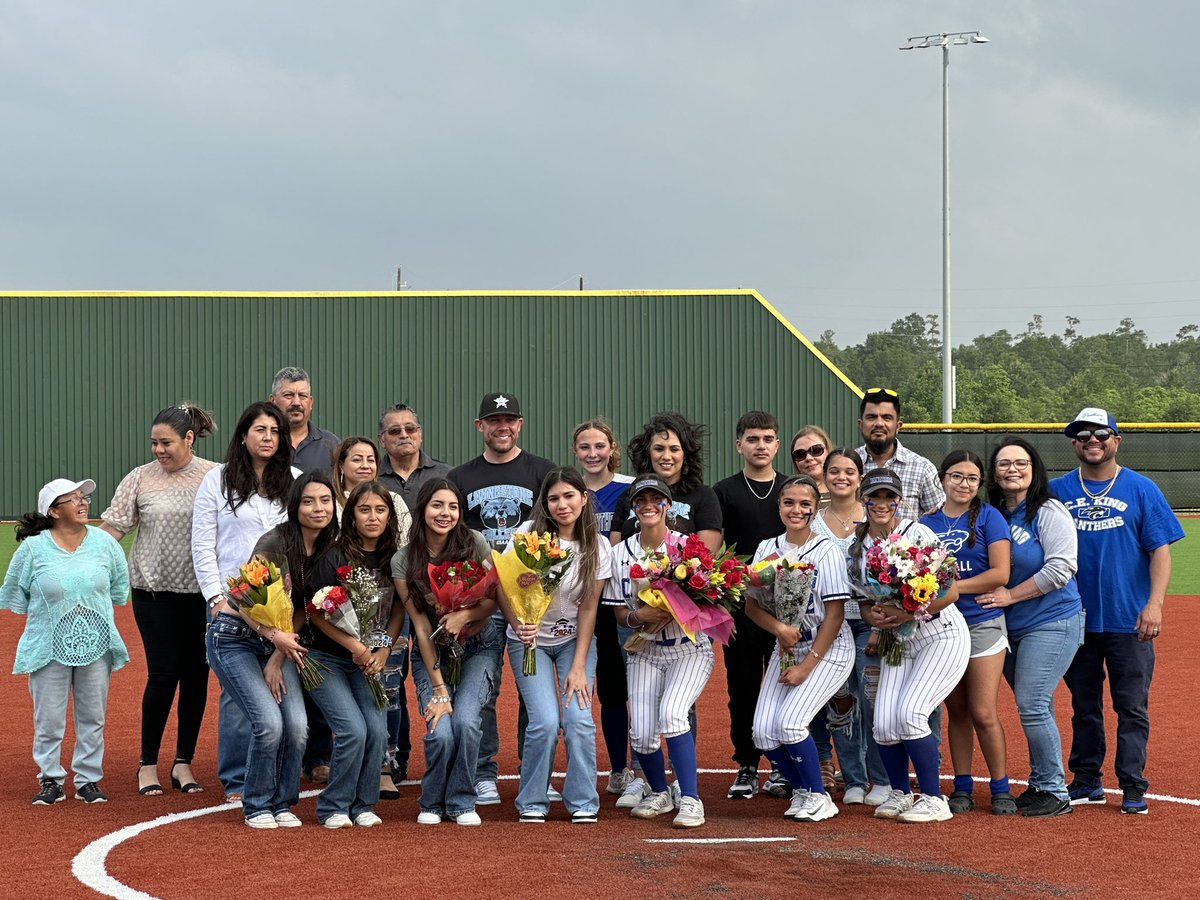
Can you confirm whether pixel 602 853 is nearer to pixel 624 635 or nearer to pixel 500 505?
pixel 624 635

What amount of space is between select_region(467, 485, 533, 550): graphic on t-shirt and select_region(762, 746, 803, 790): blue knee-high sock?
1.77m

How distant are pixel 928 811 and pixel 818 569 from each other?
116 cm

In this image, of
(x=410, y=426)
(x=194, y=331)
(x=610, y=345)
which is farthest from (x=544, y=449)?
(x=410, y=426)

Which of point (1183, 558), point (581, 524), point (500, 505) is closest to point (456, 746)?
point (581, 524)

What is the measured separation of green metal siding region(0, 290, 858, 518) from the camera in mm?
30953

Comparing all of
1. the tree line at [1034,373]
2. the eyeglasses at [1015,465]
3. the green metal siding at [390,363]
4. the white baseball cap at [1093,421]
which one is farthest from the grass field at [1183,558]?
the tree line at [1034,373]

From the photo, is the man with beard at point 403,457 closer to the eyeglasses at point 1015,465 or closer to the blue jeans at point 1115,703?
the eyeglasses at point 1015,465

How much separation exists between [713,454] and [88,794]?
2452 cm

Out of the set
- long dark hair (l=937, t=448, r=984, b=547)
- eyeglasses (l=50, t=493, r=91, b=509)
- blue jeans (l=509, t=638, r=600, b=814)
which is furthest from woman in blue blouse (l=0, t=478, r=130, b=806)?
long dark hair (l=937, t=448, r=984, b=547)

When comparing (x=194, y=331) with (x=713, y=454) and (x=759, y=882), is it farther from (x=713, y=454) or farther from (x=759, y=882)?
(x=759, y=882)

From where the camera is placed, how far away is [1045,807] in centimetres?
641

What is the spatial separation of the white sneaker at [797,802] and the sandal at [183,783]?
290cm

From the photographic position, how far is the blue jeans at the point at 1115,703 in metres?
6.55

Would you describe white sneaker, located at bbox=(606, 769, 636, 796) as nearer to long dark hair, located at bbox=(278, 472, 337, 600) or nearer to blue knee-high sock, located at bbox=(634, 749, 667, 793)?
blue knee-high sock, located at bbox=(634, 749, 667, 793)
